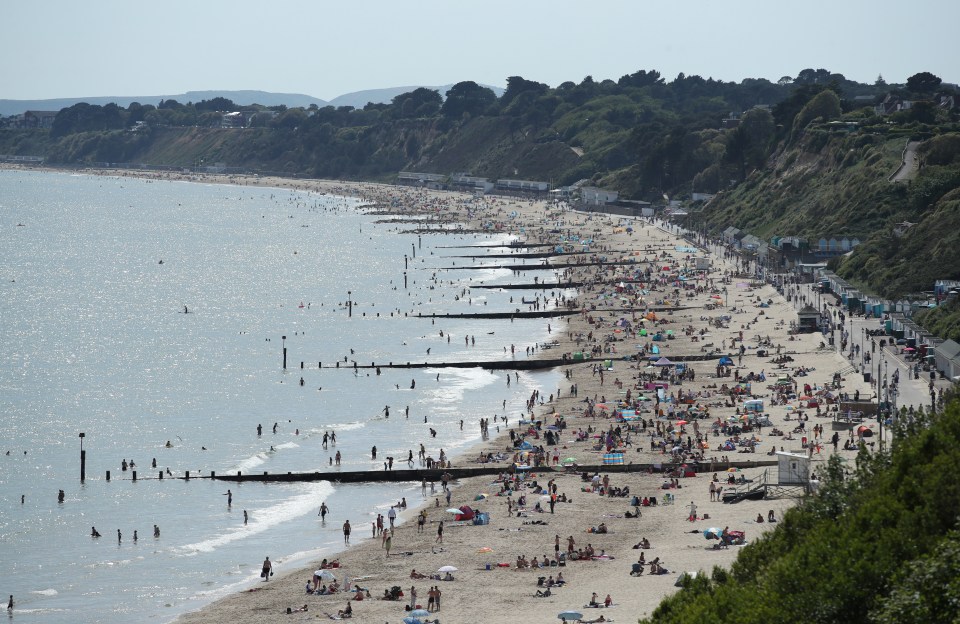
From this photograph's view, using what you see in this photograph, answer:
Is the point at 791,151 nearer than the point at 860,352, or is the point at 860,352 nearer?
the point at 860,352

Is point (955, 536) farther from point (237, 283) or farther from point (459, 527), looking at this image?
point (237, 283)

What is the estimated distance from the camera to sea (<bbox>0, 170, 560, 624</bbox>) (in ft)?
123

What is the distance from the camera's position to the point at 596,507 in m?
39.6

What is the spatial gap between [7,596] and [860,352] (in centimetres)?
3904

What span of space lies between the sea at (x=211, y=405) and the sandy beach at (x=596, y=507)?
5.96 ft

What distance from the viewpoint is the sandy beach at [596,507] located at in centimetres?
3172

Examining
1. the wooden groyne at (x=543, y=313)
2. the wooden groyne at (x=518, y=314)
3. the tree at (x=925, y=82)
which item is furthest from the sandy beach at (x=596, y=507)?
the tree at (x=925, y=82)

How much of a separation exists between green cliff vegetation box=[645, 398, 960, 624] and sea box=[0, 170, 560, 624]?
1630cm

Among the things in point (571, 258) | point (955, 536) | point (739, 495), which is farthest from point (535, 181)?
point (955, 536)

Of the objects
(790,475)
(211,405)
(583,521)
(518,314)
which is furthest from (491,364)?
(790,475)

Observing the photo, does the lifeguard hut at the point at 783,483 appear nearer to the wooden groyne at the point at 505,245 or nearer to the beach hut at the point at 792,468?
the beach hut at the point at 792,468

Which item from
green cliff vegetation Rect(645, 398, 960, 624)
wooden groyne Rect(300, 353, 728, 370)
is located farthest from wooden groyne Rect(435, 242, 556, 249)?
green cliff vegetation Rect(645, 398, 960, 624)

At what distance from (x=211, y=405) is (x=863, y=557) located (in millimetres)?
43433

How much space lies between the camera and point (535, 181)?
195 meters
